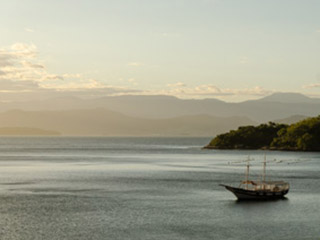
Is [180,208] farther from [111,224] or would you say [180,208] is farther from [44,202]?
[44,202]

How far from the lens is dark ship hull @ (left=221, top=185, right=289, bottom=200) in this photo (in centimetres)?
9450

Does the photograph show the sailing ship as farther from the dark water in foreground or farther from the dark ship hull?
the dark water in foreground

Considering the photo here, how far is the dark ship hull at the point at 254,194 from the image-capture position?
94.5 metres

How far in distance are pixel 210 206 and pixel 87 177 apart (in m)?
64.1

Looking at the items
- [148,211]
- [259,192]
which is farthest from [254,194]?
[148,211]

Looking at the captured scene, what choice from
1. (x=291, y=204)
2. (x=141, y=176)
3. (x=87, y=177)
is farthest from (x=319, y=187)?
(x=87, y=177)

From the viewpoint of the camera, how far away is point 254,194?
314ft

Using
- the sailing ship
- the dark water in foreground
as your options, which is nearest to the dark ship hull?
the sailing ship

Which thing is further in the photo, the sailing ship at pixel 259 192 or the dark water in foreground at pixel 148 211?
the sailing ship at pixel 259 192

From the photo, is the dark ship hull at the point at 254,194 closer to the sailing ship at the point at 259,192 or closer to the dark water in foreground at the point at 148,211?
the sailing ship at the point at 259,192

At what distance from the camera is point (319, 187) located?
117188 millimetres

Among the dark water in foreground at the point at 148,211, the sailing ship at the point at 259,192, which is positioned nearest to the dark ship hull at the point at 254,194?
the sailing ship at the point at 259,192

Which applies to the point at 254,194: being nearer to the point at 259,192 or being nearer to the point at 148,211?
the point at 259,192

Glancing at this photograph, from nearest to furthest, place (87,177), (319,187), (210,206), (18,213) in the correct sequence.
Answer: (18,213), (210,206), (319,187), (87,177)
